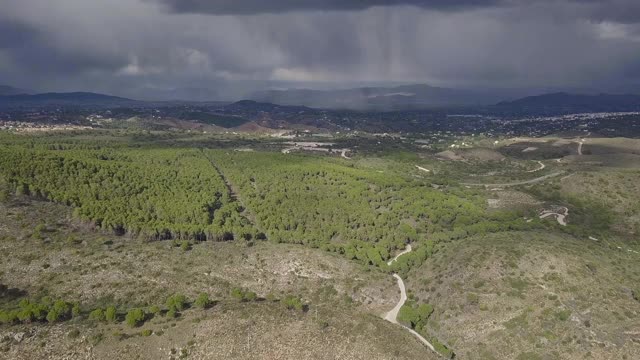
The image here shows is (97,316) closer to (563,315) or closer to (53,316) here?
(53,316)

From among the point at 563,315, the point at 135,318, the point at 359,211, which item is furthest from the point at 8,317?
the point at 359,211

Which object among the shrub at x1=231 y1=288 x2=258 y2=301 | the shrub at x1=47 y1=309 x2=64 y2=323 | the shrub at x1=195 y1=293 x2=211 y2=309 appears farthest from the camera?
the shrub at x1=231 y1=288 x2=258 y2=301

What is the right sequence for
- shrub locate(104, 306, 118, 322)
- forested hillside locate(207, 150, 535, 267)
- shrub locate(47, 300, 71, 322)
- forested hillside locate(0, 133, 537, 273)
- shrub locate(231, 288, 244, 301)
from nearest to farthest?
shrub locate(47, 300, 71, 322) → shrub locate(104, 306, 118, 322) → shrub locate(231, 288, 244, 301) → forested hillside locate(0, 133, 537, 273) → forested hillside locate(207, 150, 535, 267)

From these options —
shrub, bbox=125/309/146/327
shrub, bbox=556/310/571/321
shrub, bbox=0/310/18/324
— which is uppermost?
shrub, bbox=0/310/18/324

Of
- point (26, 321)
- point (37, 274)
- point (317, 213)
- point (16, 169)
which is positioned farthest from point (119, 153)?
point (26, 321)

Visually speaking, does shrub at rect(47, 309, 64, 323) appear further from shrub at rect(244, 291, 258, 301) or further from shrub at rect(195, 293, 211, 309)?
shrub at rect(244, 291, 258, 301)

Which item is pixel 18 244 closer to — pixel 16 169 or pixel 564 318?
pixel 16 169

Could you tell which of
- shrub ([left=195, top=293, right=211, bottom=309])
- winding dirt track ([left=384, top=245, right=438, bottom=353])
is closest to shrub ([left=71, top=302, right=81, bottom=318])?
shrub ([left=195, top=293, right=211, bottom=309])

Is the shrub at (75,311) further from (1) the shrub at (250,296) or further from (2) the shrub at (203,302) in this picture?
(1) the shrub at (250,296)
